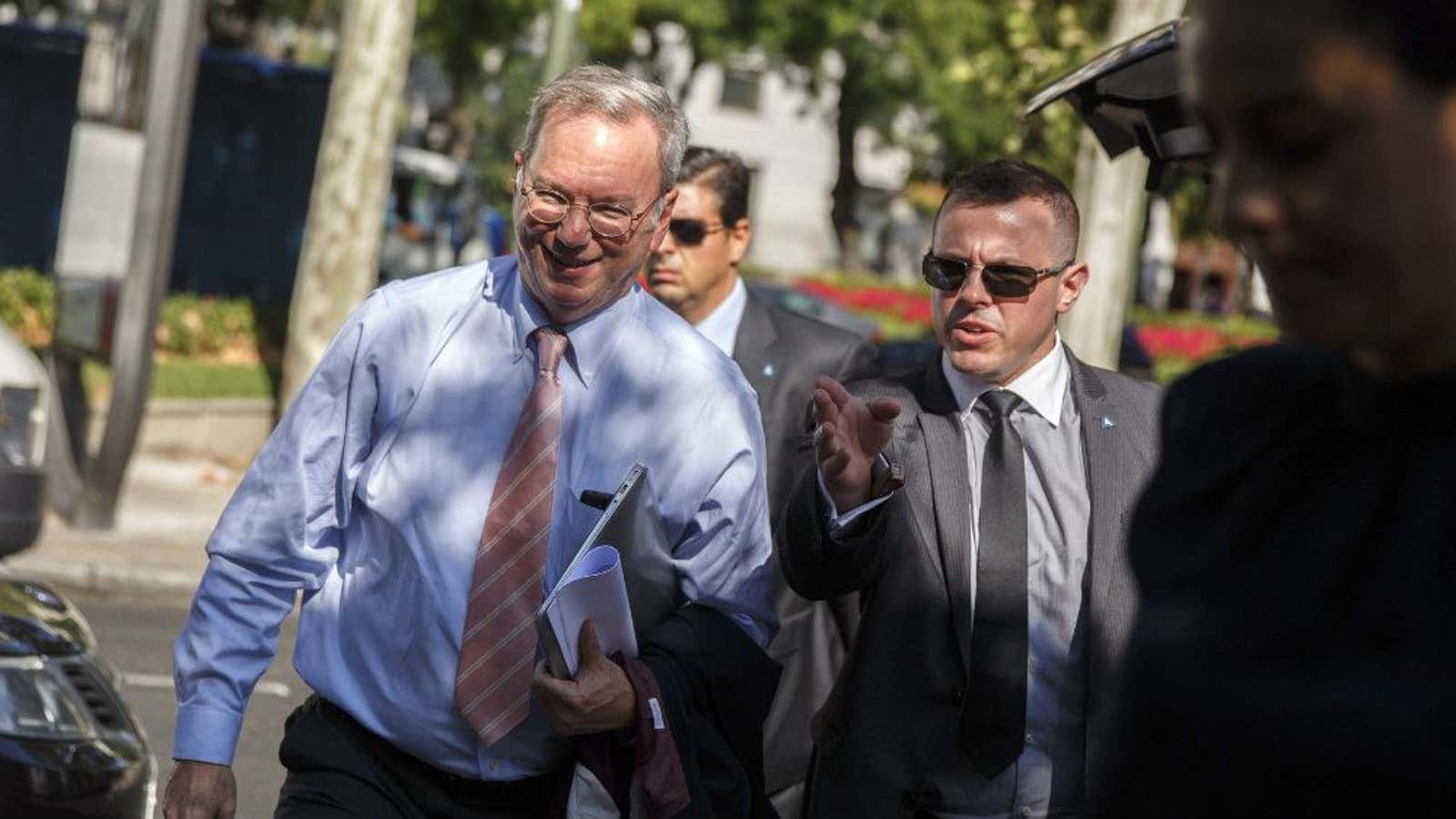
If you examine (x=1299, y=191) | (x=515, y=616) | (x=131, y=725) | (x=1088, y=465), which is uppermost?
(x=1299, y=191)

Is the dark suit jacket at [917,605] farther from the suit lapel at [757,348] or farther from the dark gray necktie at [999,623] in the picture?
the suit lapel at [757,348]

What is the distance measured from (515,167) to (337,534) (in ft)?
2.35

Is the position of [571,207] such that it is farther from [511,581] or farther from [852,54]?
[852,54]

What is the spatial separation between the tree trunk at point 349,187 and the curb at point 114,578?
4.23 meters

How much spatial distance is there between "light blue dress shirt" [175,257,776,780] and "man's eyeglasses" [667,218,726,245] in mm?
2847

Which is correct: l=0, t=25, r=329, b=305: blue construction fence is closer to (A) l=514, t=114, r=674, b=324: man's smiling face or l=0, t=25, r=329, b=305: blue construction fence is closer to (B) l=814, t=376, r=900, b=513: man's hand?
(A) l=514, t=114, r=674, b=324: man's smiling face

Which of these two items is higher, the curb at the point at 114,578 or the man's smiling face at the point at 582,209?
the man's smiling face at the point at 582,209

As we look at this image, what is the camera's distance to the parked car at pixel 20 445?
9383mm

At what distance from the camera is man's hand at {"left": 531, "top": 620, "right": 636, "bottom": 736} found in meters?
3.48

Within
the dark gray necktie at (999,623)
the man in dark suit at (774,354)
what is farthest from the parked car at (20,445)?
the dark gray necktie at (999,623)

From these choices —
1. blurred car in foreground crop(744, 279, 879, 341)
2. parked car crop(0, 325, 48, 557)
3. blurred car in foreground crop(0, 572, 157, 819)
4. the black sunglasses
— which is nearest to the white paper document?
the black sunglasses

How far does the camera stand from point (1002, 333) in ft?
14.2

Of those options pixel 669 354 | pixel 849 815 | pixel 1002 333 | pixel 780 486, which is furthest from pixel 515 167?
pixel 780 486

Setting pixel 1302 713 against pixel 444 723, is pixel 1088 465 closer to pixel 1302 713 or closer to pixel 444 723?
pixel 444 723
